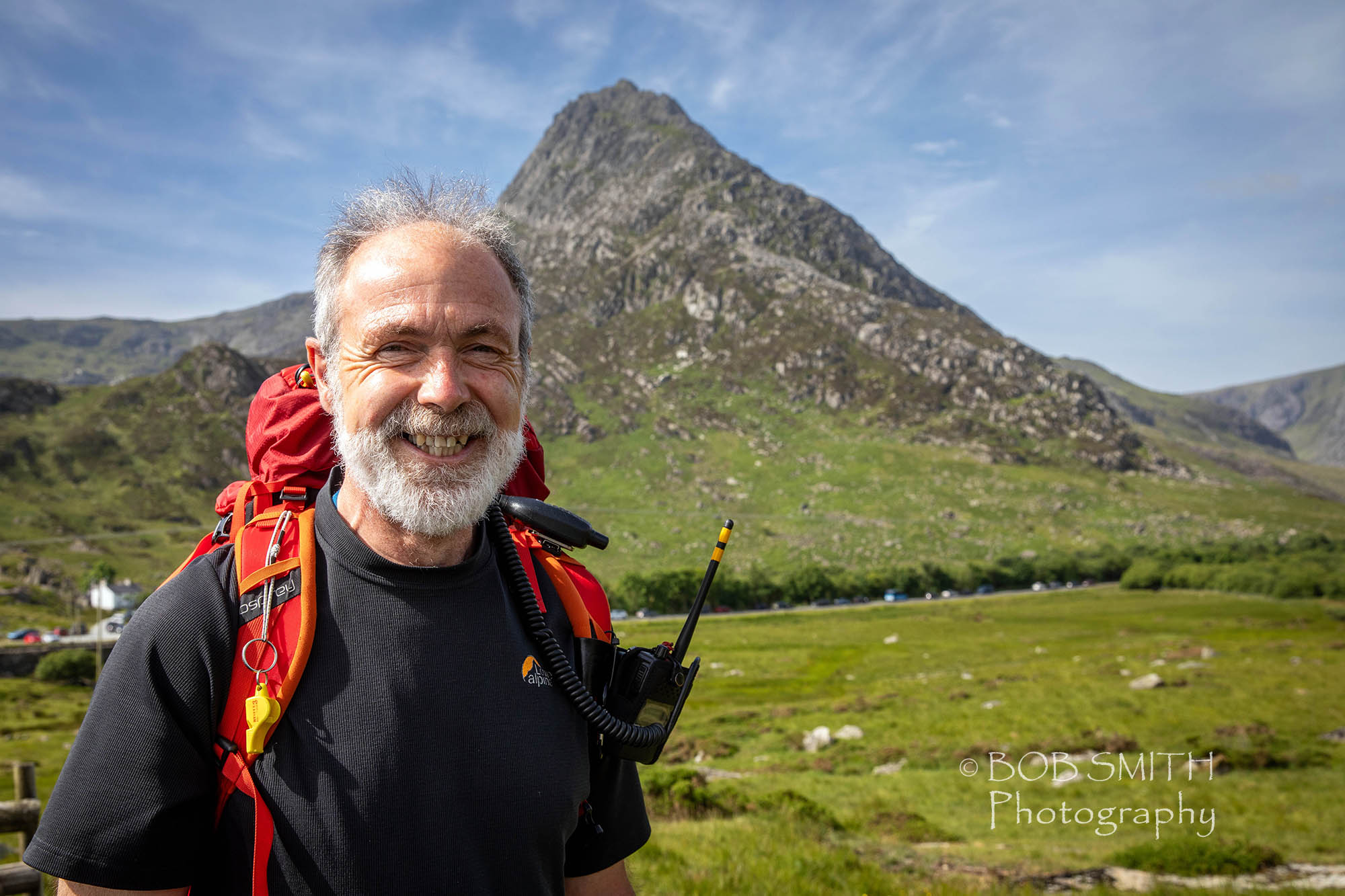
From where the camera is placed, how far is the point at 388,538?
275cm

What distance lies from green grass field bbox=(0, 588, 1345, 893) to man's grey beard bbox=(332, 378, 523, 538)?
8731 millimetres

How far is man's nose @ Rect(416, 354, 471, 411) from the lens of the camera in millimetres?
2637

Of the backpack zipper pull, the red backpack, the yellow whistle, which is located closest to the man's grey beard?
the red backpack

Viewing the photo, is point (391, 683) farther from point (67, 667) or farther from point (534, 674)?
point (67, 667)

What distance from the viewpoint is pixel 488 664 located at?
8.66 feet

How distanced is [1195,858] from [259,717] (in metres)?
18.3

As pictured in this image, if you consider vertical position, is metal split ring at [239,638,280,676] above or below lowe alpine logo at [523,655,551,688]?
above

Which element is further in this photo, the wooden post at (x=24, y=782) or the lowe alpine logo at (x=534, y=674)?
the wooden post at (x=24, y=782)

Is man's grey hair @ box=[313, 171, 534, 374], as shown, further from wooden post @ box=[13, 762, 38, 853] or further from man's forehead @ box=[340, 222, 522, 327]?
wooden post @ box=[13, 762, 38, 853]

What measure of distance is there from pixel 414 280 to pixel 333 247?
18.8 inches

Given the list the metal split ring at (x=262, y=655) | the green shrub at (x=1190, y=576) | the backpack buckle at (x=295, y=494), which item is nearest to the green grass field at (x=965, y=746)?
the backpack buckle at (x=295, y=494)

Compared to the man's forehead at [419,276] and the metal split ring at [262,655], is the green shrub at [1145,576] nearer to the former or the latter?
the man's forehead at [419,276]

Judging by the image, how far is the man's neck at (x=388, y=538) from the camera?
2748 mm

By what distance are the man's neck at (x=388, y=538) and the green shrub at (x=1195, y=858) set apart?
1698 centimetres
